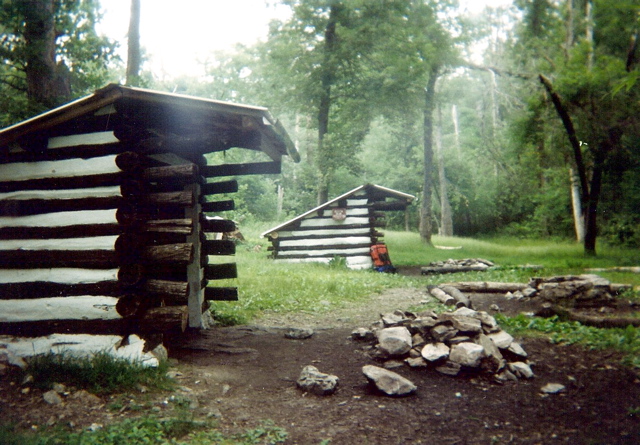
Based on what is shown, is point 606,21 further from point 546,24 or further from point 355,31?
point 355,31

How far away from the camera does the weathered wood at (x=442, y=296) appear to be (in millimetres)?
8841

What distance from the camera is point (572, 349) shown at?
220 inches

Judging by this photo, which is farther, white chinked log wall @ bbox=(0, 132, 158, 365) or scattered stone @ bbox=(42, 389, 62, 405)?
white chinked log wall @ bbox=(0, 132, 158, 365)

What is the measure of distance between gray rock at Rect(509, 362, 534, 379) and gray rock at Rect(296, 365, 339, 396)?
1984 millimetres

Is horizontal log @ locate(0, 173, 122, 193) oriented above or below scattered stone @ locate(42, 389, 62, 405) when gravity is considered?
above

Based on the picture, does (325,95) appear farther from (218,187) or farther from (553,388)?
(553,388)

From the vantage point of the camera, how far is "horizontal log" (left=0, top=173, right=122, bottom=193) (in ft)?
17.5

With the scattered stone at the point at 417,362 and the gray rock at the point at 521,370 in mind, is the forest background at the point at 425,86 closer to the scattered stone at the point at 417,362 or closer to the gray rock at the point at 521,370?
the gray rock at the point at 521,370

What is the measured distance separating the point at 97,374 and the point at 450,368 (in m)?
3.84

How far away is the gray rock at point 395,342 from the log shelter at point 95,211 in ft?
8.01

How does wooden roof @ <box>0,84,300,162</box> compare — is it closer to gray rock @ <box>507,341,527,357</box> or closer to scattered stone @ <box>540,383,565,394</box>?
gray rock @ <box>507,341,527,357</box>

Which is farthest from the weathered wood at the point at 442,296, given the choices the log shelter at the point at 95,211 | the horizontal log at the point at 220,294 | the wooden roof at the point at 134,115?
the log shelter at the point at 95,211

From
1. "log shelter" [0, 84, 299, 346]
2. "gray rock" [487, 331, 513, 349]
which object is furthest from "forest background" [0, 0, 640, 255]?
"gray rock" [487, 331, 513, 349]

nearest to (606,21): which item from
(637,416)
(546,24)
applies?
(546,24)
